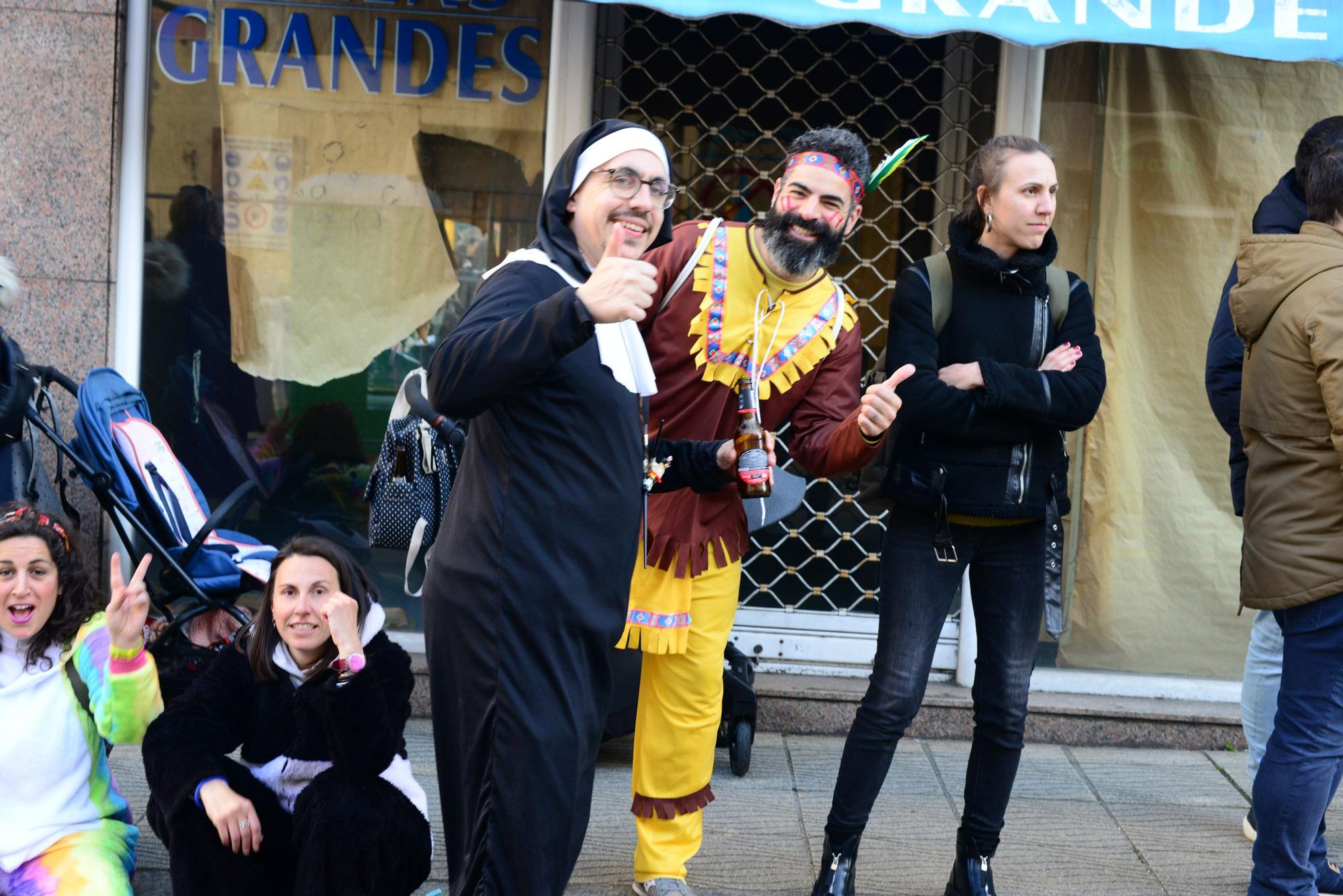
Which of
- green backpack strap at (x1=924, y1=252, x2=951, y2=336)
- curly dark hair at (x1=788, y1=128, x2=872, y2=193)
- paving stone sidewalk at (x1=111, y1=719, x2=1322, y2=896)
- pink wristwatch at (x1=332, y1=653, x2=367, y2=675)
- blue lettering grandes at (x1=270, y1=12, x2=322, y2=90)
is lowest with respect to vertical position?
paving stone sidewalk at (x1=111, y1=719, x2=1322, y2=896)

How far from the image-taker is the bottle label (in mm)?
3248

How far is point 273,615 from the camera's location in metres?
3.35

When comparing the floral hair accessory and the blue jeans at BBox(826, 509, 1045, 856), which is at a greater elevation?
the floral hair accessory

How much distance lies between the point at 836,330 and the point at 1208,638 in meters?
2.74

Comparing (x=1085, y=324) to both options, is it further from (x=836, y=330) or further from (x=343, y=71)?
(x=343, y=71)

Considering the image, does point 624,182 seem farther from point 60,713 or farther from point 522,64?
point 522,64

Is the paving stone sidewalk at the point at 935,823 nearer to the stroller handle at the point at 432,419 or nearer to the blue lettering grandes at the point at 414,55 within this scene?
the stroller handle at the point at 432,419


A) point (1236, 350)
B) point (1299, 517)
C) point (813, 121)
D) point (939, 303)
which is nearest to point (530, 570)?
point (939, 303)

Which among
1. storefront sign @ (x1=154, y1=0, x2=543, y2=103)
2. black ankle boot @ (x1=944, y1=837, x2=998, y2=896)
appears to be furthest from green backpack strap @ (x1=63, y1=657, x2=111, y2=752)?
storefront sign @ (x1=154, y1=0, x2=543, y2=103)

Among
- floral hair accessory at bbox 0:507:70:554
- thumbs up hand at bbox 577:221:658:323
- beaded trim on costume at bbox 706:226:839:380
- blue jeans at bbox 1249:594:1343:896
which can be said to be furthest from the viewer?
beaded trim on costume at bbox 706:226:839:380

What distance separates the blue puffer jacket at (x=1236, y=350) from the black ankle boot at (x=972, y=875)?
1.21 meters

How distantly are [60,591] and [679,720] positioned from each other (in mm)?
1592

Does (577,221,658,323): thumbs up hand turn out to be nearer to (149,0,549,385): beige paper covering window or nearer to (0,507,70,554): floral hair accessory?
(0,507,70,554): floral hair accessory

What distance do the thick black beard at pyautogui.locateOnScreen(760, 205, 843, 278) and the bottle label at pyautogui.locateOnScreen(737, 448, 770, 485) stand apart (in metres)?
0.57
